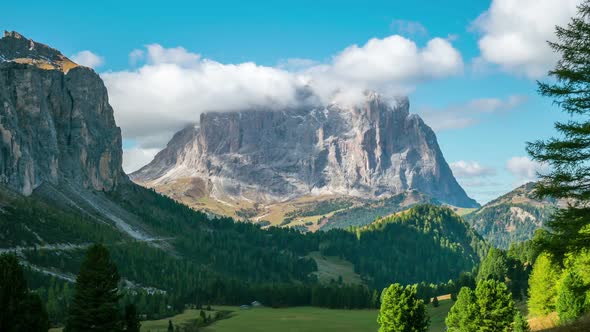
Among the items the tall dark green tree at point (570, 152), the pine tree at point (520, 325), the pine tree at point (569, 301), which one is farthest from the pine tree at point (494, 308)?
the tall dark green tree at point (570, 152)

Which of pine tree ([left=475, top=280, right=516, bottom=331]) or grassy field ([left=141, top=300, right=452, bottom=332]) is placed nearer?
pine tree ([left=475, top=280, right=516, bottom=331])

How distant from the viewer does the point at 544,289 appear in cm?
8500

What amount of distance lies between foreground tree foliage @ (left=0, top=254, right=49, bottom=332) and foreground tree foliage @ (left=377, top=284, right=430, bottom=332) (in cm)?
5244

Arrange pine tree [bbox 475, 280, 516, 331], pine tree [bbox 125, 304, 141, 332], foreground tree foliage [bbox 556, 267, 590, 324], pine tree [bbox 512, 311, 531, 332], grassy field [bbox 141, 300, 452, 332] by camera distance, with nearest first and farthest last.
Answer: pine tree [bbox 125, 304, 141, 332], foreground tree foliage [bbox 556, 267, 590, 324], pine tree [bbox 512, 311, 531, 332], pine tree [bbox 475, 280, 516, 331], grassy field [bbox 141, 300, 452, 332]

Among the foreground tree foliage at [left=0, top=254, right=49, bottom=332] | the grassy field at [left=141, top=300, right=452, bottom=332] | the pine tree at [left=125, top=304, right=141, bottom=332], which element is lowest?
the grassy field at [left=141, top=300, right=452, bottom=332]

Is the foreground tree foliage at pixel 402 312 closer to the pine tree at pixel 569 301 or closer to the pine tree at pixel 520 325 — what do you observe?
the pine tree at pixel 520 325

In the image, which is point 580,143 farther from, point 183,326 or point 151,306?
point 151,306

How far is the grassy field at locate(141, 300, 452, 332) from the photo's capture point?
5399 inches

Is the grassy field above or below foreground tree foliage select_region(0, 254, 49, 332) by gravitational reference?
below

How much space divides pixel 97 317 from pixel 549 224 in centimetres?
3696

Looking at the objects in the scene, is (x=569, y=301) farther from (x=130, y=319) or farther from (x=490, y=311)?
(x=130, y=319)

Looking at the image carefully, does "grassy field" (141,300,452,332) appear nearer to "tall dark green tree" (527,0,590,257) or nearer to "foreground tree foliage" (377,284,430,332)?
"foreground tree foliage" (377,284,430,332)

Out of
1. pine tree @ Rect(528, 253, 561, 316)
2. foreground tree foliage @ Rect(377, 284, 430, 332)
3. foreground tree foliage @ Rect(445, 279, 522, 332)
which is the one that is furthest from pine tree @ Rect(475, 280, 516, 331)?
foreground tree foliage @ Rect(377, 284, 430, 332)

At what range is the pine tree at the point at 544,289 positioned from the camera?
83188 millimetres
